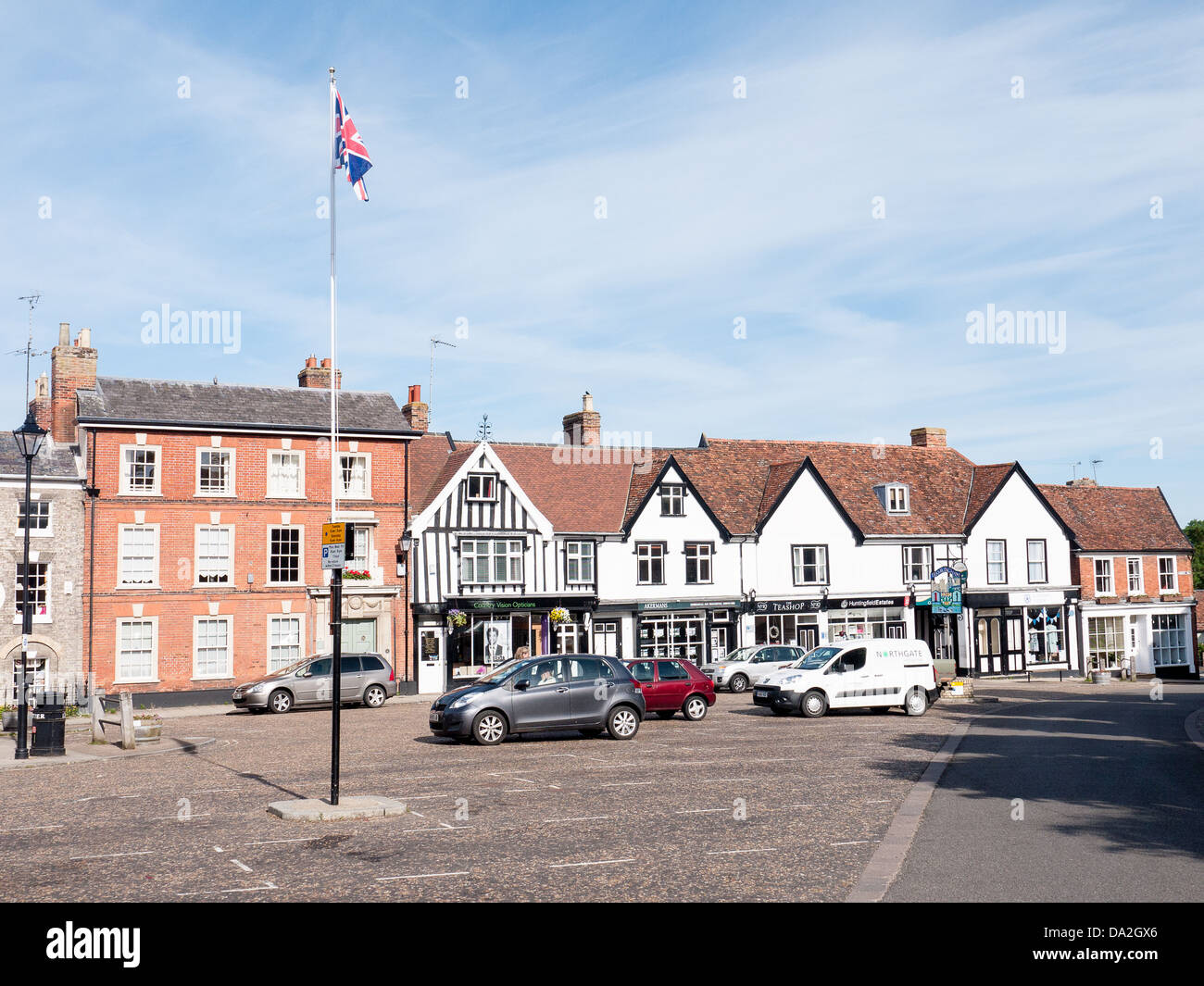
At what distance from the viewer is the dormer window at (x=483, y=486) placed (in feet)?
138

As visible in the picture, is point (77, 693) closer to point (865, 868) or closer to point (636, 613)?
point (636, 613)

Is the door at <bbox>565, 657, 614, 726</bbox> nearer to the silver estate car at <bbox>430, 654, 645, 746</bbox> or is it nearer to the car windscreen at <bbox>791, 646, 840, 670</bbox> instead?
the silver estate car at <bbox>430, 654, 645, 746</bbox>

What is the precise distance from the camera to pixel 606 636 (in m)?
44.5

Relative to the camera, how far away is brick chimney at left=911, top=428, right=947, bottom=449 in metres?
58.0

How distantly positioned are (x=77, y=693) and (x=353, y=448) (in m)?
12.0

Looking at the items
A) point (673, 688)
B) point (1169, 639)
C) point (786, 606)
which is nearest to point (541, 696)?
point (673, 688)

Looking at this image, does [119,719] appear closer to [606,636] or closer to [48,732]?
[48,732]

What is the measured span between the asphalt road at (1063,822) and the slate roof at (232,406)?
81.2 ft

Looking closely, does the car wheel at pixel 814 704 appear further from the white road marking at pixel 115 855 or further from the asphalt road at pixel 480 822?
the white road marking at pixel 115 855

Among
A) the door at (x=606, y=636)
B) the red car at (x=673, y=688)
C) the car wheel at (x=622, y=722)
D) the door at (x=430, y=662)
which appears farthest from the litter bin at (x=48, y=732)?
the door at (x=606, y=636)

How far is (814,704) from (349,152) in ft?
55.3

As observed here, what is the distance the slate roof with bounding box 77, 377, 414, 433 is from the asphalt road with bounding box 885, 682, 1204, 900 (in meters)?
24.8
